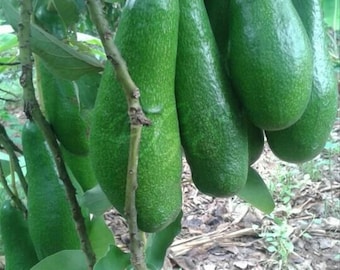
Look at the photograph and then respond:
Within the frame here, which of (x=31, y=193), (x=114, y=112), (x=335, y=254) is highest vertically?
(x=114, y=112)

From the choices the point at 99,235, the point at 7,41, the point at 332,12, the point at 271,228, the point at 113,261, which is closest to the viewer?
the point at 113,261

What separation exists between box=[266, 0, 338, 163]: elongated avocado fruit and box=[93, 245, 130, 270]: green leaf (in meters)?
0.18

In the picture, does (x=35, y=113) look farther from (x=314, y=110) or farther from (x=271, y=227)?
(x=271, y=227)

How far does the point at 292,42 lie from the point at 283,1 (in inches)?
1.4

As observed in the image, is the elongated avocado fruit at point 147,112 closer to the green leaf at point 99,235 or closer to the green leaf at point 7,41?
the green leaf at point 99,235

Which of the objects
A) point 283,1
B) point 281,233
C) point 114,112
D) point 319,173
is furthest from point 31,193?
point 319,173

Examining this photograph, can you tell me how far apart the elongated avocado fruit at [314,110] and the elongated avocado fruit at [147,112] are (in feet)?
0.38

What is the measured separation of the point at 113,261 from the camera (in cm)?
59

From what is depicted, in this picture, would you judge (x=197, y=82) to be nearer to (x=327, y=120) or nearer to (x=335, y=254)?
(x=327, y=120)

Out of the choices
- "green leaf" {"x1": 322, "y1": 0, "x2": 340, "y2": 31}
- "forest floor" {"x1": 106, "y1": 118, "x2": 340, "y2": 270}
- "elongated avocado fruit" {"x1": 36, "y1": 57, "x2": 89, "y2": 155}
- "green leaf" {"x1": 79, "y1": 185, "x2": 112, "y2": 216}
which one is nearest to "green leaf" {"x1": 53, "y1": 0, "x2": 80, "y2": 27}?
"elongated avocado fruit" {"x1": 36, "y1": 57, "x2": 89, "y2": 155}

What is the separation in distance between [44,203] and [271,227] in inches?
69.3

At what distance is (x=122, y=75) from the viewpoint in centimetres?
43

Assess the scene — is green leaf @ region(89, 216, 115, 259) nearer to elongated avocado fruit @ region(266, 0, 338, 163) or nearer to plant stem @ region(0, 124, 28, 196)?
plant stem @ region(0, 124, 28, 196)

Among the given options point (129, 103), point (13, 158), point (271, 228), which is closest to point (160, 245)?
point (13, 158)
